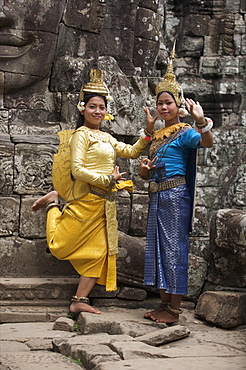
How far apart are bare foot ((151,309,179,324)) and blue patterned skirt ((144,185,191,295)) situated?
17 centimetres

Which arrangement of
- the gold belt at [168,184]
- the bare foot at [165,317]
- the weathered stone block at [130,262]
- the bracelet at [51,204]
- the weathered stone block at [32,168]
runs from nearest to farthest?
the bare foot at [165,317], the gold belt at [168,184], the bracelet at [51,204], the weathered stone block at [130,262], the weathered stone block at [32,168]

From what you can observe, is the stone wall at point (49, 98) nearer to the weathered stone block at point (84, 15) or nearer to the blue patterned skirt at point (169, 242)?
the weathered stone block at point (84, 15)

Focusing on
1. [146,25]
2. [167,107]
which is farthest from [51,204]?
[146,25]

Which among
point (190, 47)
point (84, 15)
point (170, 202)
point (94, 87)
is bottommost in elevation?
point (170, 202)

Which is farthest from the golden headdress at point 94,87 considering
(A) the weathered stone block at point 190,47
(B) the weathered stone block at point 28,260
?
(A) the weathered stone block at point 190,47

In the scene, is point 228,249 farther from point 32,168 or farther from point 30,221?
point 32,168

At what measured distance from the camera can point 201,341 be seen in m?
4.46

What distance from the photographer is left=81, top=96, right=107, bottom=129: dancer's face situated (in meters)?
5.07

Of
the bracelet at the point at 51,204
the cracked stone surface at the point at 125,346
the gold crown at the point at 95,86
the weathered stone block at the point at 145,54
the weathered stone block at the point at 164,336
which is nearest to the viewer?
the cracked stone surface at the point at 125,346

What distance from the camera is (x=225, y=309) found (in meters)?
4.93

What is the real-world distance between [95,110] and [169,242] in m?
1.15

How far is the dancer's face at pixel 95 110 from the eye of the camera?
507 centimetres

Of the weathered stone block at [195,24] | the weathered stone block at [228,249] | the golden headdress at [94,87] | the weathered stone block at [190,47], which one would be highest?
the weathered stone block at [195,24]

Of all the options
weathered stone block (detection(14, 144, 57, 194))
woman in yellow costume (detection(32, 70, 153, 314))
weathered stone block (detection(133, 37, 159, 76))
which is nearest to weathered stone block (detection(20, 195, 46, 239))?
weathered stone block (detection(14, 144, 57, 194))
